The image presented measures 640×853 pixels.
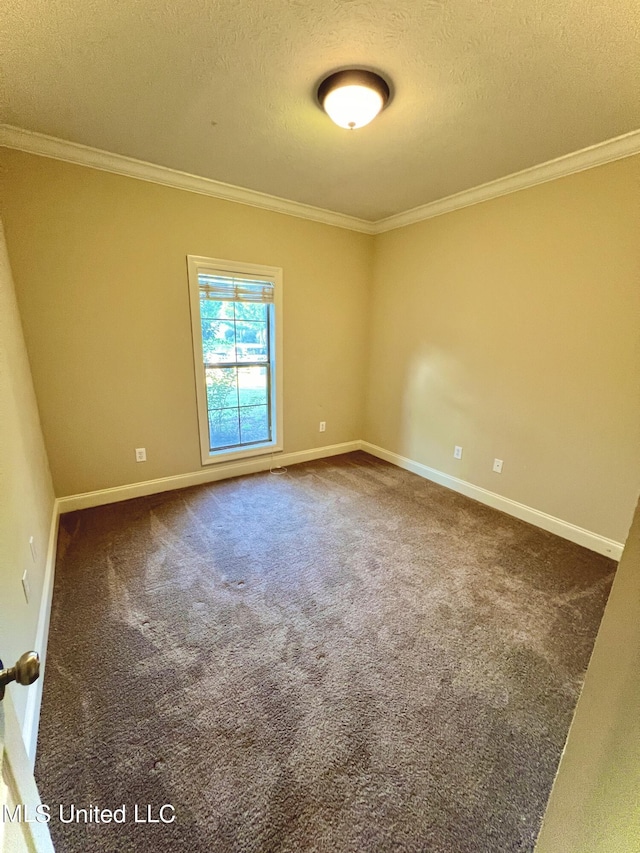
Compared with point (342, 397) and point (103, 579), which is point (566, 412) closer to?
point (342, 397)

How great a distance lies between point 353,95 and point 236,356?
2.13 m

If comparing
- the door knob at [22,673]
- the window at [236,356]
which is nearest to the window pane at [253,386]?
the window at [236,356]

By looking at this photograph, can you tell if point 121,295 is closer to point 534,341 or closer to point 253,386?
point 253,386

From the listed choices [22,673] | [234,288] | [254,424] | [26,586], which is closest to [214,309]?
[234,288]

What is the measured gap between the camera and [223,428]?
3441 mm

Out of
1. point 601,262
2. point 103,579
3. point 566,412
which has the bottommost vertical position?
point 103,579

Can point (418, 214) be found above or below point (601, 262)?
above

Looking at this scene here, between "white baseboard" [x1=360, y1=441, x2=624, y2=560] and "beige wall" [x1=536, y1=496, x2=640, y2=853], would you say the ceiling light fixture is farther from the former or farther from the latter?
"white baseboard" [x1=360, y1=441, x2=624, y2=560]

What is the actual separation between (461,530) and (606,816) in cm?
219

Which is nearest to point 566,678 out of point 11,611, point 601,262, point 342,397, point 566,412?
point 566,412

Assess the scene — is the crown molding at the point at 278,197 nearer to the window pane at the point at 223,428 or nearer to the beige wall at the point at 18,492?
the beige wall at the point at 18,492

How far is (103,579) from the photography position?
2029mm

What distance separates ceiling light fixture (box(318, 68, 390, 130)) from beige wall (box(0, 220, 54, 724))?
1.93 meters

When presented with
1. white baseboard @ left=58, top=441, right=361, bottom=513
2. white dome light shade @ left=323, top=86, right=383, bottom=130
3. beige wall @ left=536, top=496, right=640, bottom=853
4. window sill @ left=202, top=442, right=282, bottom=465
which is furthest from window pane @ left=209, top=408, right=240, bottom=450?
beige wall @ left=536, top=496, right=640, bottom=853
